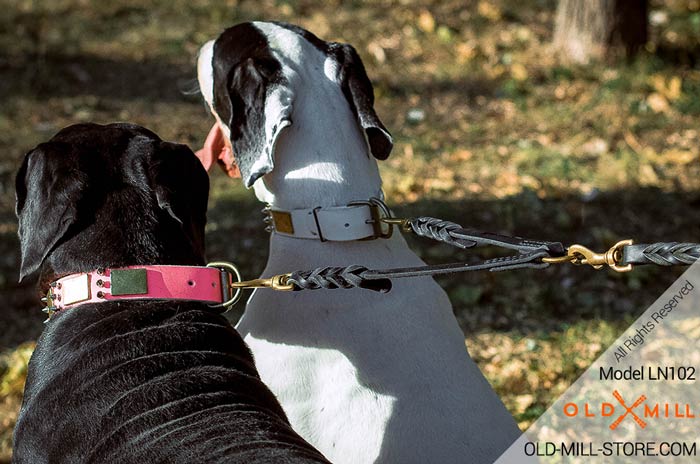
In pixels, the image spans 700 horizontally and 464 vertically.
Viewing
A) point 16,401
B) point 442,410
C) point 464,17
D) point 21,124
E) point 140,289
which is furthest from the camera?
point 464,17

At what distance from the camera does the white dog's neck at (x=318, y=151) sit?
3.39 meters

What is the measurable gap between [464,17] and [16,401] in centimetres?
580

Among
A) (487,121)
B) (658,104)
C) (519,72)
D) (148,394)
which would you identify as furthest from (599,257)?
(519,72)

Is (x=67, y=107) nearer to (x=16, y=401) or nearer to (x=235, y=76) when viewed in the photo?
(x=16, y=401)

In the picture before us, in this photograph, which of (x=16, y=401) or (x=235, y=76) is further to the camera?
(x=16, y=401)

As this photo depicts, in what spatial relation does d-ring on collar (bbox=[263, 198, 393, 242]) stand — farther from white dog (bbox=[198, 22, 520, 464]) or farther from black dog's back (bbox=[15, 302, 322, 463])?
black dog's back (bbox=[15, 302, 322, 463])

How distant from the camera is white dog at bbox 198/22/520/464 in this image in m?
3.03

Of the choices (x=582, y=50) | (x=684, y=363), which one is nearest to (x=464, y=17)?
(x=582, y=50)

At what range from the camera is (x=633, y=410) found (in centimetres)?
427

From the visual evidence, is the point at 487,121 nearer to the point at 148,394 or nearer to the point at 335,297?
the point at 335,297

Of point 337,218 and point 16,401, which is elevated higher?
point 337,218

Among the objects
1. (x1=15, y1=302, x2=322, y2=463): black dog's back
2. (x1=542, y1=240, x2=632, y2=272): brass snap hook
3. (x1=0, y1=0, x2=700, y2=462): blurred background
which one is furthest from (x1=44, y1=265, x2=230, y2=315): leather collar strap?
(x1=0, y1=0, x2=700, y2=462): blurred background

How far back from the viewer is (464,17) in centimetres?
890

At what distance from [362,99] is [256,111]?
38cm
